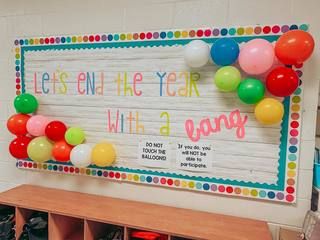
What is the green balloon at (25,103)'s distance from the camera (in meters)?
1.75

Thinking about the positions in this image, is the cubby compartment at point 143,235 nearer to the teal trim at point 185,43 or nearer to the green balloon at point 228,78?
the teal trim at point 185,43

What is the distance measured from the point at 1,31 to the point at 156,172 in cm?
138

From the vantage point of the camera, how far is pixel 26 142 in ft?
5.79

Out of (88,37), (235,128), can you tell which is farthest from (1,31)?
(235,128)

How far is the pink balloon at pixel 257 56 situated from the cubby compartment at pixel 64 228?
123 cm

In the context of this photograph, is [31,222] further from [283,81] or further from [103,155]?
[283,81]

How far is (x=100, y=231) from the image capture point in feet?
5.21

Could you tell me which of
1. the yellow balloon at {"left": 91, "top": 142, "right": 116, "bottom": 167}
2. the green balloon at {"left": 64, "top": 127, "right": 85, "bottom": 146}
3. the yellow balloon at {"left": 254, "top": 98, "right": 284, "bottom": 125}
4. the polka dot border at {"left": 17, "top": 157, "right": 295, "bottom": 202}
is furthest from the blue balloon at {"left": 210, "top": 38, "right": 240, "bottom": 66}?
the green balloon at {"left": 64, "top": 127, "right": 85, "bottom": 146}

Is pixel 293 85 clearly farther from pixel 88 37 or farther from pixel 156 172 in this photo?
pixel 88 37

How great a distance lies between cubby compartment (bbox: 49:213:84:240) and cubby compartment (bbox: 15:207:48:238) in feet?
0.19

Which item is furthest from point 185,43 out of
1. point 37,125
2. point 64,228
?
point 64,228

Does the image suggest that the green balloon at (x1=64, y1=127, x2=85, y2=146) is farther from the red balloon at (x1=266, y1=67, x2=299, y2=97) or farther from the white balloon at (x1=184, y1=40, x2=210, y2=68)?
the red balloon at (x1=266, y1=67, x2=299, y2=97)

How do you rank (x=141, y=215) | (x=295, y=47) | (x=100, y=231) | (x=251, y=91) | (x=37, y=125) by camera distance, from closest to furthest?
1. (x=295, y=47)
2. (x=251, y=91)
3. (x=141, y=215)
4. (x=100, y=231)
5. (x=37, y=125)

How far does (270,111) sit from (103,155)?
34.5 inches
